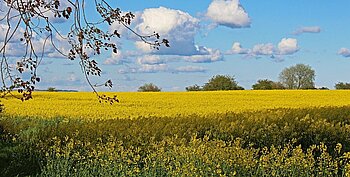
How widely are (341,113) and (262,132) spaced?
4676mm

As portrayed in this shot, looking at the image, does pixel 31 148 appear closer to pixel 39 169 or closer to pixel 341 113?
pixel 39 169

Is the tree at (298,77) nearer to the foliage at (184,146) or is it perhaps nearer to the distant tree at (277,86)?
the distant tree at (277,86)

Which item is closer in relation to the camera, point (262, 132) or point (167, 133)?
point (167, 133)

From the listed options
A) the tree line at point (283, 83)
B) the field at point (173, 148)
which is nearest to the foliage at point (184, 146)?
the field at point (173, 148)

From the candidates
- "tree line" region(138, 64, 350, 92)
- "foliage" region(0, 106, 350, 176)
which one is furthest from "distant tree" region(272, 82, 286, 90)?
"foliage" region(0, 106, 350, 176)

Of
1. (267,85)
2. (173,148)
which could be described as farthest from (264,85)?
(173,148)

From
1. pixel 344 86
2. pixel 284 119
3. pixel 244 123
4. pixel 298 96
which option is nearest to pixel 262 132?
pixel 244 123

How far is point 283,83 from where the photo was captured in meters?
47.2

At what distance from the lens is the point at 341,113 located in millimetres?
13984

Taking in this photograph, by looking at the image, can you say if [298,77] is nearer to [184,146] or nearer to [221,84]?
[221,84]

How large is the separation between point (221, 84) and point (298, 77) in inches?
381

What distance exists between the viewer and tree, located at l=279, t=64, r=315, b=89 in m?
47.4

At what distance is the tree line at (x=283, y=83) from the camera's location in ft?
136

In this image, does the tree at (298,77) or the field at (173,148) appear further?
the tree at (298,77)
